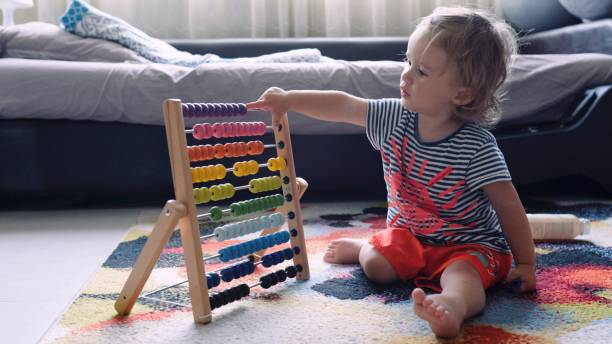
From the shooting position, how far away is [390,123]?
3.80 ft

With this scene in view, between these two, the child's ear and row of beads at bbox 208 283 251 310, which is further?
the child's ear

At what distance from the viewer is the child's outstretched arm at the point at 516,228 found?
1042mm

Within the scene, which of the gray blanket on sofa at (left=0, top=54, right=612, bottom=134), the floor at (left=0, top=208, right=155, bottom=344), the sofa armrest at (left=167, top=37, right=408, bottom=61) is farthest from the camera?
the sofa armrest at (left=167, top=37, right=408, bottom=61)

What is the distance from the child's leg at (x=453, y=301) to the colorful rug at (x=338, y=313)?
19 millimetres

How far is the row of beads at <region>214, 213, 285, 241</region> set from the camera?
102 cm

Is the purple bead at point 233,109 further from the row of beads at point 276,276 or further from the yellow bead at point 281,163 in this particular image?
the row of beads at point 276,276

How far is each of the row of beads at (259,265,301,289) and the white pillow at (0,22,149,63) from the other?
1.14 metres

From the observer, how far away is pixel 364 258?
1125 millimetres

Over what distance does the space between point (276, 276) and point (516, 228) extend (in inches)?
15.5

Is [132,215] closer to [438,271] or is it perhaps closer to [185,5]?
[438,271]

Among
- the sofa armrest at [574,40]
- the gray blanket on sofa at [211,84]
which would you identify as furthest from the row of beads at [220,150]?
the sofa armrest at [574,40]

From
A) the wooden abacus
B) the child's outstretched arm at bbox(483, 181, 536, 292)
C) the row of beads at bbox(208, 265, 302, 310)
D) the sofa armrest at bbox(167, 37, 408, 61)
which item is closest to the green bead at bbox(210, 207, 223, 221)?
the wooden abacus

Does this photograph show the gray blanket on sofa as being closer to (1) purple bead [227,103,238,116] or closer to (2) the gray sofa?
(2) the gray sofa

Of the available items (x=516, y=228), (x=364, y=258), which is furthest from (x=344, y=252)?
(x=516, y=228)
